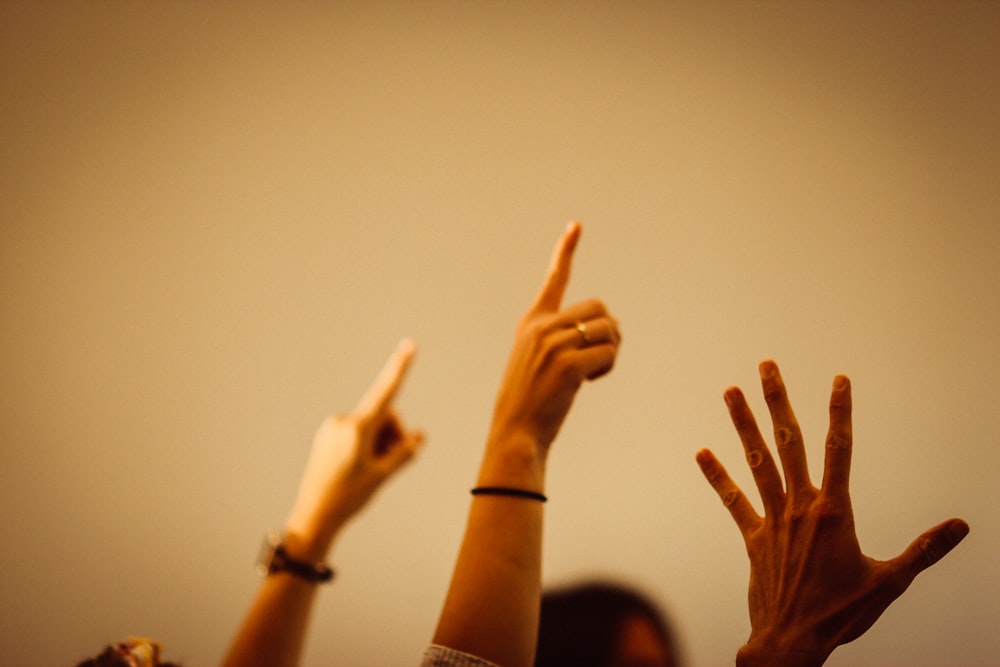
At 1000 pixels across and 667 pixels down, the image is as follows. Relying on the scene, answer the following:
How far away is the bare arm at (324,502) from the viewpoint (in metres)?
0.66

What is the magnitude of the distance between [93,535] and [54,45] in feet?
2.73

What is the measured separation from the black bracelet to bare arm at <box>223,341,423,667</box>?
9.0 inches

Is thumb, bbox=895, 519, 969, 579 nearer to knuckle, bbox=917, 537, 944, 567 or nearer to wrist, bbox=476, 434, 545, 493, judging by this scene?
knuckle, bbox=917, 537, 944, 567

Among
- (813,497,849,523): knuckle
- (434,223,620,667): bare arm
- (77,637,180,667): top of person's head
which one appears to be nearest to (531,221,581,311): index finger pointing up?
(434,223,620,667): bare arm

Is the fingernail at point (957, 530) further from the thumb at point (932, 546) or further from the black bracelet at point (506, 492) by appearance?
the black bracelet at point (506, 492)

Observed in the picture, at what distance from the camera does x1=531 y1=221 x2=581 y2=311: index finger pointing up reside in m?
0.78

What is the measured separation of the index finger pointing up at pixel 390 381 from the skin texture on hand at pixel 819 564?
45 cm

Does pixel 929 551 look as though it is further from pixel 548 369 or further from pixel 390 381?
pixel 390 381

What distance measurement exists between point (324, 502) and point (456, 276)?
1.31 ft

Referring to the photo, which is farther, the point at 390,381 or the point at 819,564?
the point at 390,381

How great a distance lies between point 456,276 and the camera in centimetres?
105

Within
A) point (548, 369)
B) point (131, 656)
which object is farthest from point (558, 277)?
point (131, 656)

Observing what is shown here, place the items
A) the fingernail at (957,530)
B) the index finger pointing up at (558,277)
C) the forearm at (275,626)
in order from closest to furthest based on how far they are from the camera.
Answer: the fingernail at (957,530)
the forearm at (275,626)
the index finger pointing up at (558,277)

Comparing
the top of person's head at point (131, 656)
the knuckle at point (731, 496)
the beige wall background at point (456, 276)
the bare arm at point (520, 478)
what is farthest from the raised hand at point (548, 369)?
the top of person's head at point (131, 656)
